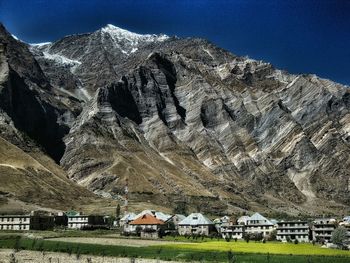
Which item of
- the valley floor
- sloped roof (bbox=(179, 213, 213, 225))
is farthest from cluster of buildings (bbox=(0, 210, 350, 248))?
the valley floor

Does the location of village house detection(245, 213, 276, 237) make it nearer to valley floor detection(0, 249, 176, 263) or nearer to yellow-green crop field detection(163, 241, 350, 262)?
yellow-green crop field detection(163, 241, 350, 262)

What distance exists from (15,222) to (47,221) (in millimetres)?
10419

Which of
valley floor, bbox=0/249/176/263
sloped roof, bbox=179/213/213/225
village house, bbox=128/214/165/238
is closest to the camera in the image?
valley floor, bbox=0/249/176/263

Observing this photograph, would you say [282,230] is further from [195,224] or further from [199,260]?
[199,260]

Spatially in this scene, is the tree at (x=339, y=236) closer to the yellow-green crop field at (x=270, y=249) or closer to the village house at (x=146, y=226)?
the yellow-green crop field at (x=270, y=249)

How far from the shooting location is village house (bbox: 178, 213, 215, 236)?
160 metres

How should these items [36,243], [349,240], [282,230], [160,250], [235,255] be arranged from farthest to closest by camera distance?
[282,230], [349,240], [36,243], [160,250], [235,255]

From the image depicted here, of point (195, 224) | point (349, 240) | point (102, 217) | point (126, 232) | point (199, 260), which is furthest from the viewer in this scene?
point (102, 217)

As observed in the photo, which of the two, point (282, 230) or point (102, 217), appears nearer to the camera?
point (282, 230)

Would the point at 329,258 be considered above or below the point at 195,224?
below

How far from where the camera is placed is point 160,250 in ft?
292

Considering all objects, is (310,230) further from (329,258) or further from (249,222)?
(329,258)

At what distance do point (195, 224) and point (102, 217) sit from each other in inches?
1369

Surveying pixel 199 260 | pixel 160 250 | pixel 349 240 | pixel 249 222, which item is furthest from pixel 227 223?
pixel 199 260
